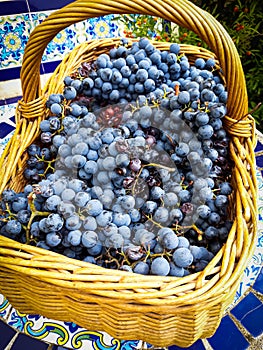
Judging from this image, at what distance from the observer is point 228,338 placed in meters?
0.79

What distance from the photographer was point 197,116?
0.81m

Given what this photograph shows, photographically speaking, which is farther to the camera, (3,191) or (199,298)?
(3,191)

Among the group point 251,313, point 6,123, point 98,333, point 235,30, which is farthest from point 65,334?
point 235,30

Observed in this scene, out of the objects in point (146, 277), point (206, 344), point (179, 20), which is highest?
point (179, 20)

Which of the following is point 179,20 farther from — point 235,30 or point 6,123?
point 235,30

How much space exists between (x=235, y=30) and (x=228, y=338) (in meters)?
1.78

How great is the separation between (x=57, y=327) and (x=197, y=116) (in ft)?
1.81

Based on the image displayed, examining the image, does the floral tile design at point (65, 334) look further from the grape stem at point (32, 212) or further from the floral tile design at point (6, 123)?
the floral tile design at point (6, 123)

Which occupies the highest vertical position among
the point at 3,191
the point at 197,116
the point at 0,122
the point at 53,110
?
the point at 197,116

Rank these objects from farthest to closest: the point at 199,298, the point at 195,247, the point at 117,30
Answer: the point at 117,30 < the point at 195,247 < the point at 199,298

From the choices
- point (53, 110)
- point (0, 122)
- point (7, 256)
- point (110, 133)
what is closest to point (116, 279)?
point (7, 256)

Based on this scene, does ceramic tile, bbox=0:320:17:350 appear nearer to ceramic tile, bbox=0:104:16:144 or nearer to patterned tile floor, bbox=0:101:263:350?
patterned tile floor, bbox=0:101:263:350

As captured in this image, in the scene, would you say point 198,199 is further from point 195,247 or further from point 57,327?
point 57,327

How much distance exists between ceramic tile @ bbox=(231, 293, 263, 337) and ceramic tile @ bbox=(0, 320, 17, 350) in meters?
0.49
